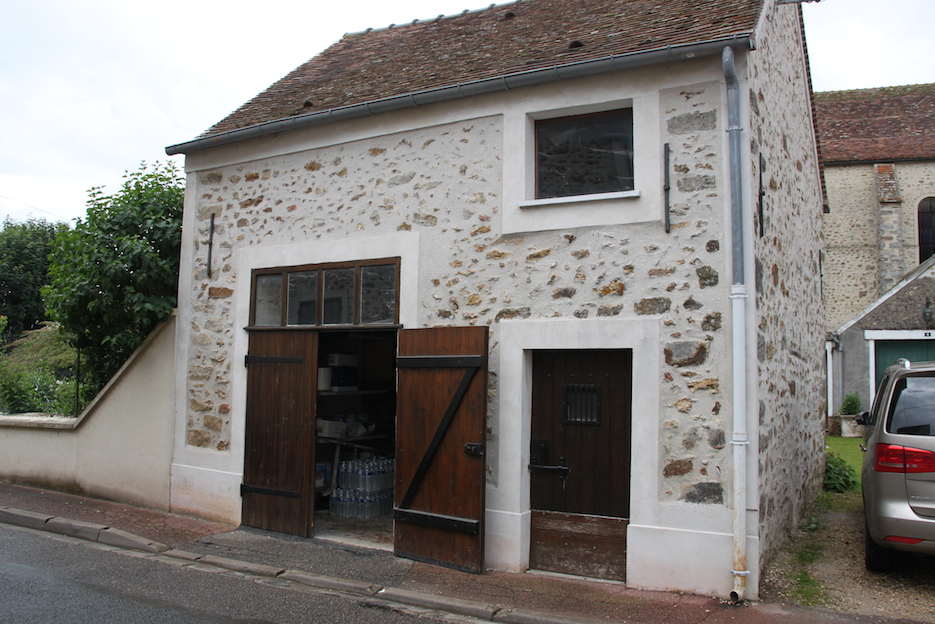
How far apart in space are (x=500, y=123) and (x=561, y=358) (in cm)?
225

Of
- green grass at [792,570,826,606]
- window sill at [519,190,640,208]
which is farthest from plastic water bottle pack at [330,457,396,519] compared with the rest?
green grass at [792,570,826,606]

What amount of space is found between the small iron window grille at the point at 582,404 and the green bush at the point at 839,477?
5.77m

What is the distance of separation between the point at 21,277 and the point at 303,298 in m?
29.6

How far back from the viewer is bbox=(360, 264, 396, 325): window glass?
703cm

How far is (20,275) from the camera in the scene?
31250 millimetres

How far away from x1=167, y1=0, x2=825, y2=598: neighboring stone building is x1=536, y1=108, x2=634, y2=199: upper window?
0.07 ft

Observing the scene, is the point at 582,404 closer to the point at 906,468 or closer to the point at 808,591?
the point at 808,591

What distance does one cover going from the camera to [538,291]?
6.22 m

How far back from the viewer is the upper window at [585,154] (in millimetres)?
6156

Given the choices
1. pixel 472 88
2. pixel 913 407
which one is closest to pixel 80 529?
pixel 472 88

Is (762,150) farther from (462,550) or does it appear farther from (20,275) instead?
(20,275)

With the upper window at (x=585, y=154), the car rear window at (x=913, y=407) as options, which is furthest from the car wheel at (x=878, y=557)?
the upper window at (x=585, y=154)

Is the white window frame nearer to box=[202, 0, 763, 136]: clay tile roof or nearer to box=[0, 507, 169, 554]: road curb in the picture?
box=[202, 0, 763, 136]: clay tile roof

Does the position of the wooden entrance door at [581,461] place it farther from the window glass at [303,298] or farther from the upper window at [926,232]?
the upper window at [926,232]
